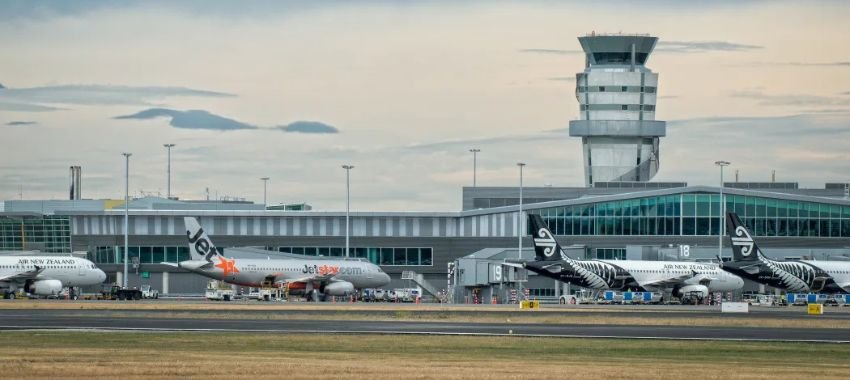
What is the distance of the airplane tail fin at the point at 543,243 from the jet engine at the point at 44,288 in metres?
44.1

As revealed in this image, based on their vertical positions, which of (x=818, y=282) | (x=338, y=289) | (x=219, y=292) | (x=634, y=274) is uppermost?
(x=634, y=274)

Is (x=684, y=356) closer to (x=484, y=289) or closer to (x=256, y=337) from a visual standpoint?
(x=256, y=337)

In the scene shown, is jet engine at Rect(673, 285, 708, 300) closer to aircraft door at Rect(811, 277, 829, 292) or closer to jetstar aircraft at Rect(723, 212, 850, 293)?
jetstar aircraft at Rect(723, 212, 850, 293)

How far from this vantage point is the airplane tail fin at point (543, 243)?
125 meters

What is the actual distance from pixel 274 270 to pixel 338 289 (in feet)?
22.0

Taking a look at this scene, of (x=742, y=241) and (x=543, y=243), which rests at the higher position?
(x=742, y=241)

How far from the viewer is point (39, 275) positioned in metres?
136

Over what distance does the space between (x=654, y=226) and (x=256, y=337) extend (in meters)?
104

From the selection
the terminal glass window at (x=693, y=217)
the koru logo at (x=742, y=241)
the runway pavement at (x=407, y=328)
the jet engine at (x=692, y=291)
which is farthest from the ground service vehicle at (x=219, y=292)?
the runway pavement at (x=407, y=328)

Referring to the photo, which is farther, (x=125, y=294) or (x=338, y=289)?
(x=338, y=289)

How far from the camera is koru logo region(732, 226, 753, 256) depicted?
12775 cm

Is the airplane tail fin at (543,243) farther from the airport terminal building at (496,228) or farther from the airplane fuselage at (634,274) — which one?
the airport terminal building at (496,228)

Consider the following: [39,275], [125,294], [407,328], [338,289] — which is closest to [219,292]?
[338,289]

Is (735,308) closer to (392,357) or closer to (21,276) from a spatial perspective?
(392,357)
